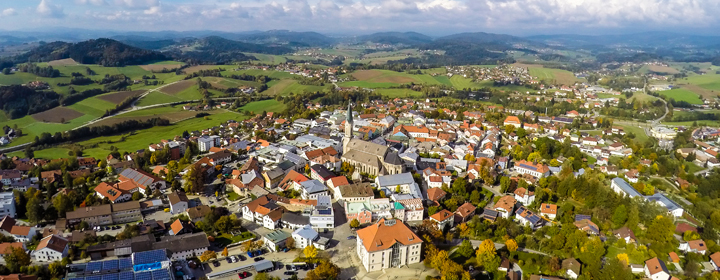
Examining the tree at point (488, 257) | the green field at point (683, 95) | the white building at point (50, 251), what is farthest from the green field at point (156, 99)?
the green field at point (683, 95)

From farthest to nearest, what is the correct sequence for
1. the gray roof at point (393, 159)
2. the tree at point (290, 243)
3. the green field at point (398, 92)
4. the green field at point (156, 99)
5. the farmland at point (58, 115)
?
1. the green field at point (398, 92)
2. the green field at point (156, 99)
3. the farmland at point (58, 115)
4. the gray roof at point (393, 159)
5. the tree at point (290, 243)

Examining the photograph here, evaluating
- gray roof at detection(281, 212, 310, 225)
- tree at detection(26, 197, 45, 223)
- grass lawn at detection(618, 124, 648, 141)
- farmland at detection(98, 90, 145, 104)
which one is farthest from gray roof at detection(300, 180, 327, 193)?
farmland at detection(98, 90, 145, 104)

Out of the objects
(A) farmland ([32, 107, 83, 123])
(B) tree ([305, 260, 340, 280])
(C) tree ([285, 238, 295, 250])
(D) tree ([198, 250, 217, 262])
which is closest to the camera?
(B) tree ([305, 260, 340, 280])

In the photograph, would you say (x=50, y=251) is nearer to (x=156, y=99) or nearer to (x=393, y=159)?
(x=393, y=159)

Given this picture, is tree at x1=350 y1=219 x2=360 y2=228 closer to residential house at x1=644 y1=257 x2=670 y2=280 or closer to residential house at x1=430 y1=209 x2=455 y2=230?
residential house at x1=430 y1=209 x2=455 y2=230

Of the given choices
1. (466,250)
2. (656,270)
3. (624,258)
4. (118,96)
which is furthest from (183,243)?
(118,96)

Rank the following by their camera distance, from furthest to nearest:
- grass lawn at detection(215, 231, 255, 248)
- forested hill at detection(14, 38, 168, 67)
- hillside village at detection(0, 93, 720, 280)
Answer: forested hill at detection(14, 38, 168, 67) < grass lawn at detection(215, 231, 255, 248) < hillside village at detection(0, 93, 720, 280)

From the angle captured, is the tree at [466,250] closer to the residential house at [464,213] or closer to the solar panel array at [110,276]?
the residential house at [464,213]
